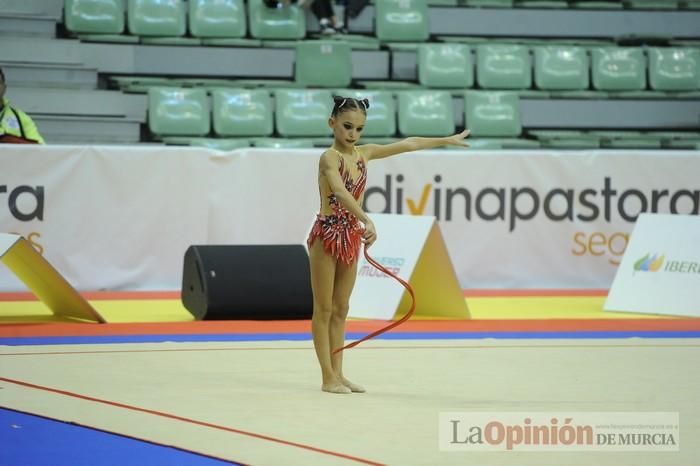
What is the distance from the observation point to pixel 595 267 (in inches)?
411

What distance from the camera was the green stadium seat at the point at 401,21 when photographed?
45.2 ft

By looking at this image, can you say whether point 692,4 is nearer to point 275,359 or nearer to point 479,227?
point 479,227

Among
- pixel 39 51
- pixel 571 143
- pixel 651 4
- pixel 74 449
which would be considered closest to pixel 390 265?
pixel 74 449

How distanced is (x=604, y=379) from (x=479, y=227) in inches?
185

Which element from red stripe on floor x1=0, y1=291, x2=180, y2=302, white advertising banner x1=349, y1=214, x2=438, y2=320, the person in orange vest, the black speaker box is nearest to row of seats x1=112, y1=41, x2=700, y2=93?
the person in orange vest

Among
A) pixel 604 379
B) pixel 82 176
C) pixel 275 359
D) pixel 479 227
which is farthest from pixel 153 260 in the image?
pixel 604 379

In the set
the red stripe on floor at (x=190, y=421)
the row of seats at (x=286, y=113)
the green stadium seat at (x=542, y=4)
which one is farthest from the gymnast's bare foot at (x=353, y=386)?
the green stadium seat at (x=542, y=4)

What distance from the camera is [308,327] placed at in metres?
7.68

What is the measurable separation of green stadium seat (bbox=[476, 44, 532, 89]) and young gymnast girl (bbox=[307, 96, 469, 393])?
8.50 m

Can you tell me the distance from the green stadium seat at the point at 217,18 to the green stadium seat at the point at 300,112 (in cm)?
133

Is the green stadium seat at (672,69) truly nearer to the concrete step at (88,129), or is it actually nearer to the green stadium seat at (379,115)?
the green stadium seat at (379,115)

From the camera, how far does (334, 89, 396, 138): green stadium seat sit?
1251 cm

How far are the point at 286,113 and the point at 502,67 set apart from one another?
9.57 ft

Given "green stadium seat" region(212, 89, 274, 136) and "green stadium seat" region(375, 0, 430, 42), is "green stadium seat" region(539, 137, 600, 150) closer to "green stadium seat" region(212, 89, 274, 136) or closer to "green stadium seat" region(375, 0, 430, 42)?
"green stadium seat" region(375, 0, 430, 42)
